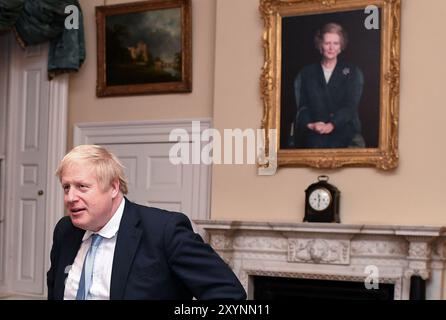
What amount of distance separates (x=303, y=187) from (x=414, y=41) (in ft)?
4.84

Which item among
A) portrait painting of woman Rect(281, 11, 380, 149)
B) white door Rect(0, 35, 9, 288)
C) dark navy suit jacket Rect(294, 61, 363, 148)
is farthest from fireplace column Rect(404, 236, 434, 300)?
white door Rect(0, 35, 9, 288)

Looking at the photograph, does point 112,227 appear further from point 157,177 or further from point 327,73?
point 157,177

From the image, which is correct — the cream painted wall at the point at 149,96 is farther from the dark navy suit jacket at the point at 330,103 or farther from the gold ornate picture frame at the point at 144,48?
the dark navy suit jacket at the point at 330,103

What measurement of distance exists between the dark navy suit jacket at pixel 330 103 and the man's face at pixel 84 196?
3255 millimetres

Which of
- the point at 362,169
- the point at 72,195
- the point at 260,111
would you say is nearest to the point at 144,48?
the point at 260,111

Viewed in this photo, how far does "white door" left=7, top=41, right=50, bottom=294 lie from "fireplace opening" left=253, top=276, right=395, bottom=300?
95.8 inches

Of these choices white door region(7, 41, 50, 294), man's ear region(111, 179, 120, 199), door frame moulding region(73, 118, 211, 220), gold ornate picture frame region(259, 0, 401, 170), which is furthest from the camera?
white door region(7, 41, 50, 294)

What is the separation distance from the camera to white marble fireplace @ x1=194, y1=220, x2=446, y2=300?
14.7ft

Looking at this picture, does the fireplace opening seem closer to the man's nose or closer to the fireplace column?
the fireplace column

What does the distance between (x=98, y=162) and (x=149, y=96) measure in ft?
13.1

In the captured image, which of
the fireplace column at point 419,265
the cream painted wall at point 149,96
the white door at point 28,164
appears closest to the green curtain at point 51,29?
the cream painted wall at point 149,96

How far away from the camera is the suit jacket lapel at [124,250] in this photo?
1.88 metres
